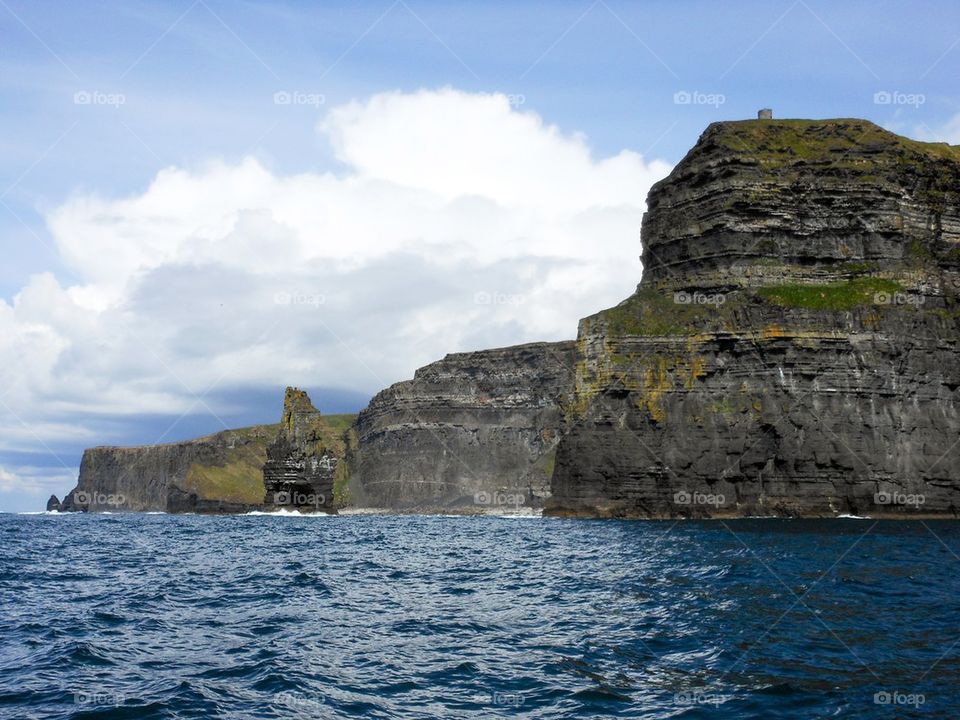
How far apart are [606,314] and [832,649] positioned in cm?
9325

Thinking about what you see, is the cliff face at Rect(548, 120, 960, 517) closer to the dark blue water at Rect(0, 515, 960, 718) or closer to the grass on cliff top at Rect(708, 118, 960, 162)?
the grass on cliff top at Rect(708, 118, 960, 162)

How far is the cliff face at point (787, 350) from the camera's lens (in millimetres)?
101750

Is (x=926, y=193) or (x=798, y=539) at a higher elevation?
(x=926, y=193)

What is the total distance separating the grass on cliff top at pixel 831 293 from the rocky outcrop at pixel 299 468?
328ft

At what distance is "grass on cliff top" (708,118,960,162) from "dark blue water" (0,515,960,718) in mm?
87780

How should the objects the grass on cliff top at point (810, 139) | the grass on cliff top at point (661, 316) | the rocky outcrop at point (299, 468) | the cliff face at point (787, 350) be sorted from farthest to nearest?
the rocky outcrop at point (299, 468) → the grass on cliff top at point (810, 139) → the grass on cliff top at point (661, 316) → the cliff face at point (787, 350)

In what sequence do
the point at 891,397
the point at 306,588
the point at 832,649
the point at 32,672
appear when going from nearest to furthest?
1. the point at 32,672
2. the point at 832,649
3. the point at 306,588
4. the point at 891,397

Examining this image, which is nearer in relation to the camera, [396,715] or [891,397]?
[396,715]

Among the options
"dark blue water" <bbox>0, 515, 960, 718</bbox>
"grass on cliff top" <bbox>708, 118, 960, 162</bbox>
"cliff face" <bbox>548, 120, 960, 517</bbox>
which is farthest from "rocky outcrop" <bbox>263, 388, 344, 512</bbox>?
"dark blue water" <bbox>0, 515, 960, 718</bbox>

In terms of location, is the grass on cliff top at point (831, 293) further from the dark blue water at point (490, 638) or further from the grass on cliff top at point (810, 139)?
the dark blue water at point (490, 638)

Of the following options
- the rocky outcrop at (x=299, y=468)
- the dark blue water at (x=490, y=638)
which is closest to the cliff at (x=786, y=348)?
the dark blue water at (x=490, y=638)

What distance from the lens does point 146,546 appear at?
202 feet

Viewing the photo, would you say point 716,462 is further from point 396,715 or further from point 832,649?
point 396,715

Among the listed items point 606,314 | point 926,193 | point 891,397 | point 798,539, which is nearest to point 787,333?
point 891,397
